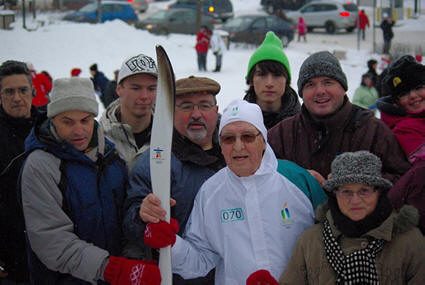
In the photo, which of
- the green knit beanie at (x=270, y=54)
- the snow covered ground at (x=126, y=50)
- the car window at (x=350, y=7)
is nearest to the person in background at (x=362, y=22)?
the snow covered ground at (x=126, y=50)

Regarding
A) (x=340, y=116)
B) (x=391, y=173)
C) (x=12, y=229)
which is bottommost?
(x=12, y=229)

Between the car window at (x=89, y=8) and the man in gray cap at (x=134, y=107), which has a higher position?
the car window at (x=89, y=8)

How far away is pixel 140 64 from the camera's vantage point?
385 cm

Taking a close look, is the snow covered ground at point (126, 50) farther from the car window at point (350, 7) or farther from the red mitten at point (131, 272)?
the red mitten at point (131, 272)

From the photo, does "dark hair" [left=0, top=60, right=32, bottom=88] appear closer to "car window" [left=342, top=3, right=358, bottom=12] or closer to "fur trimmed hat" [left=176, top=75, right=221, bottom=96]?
"fur trimmed hat" [left=176, top=75, right=221, bottom=96]

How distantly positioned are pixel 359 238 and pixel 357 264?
126 mm

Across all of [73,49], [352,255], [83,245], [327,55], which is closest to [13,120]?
[83,245]

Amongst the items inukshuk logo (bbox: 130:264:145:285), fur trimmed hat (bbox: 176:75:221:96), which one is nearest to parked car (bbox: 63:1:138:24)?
fur trimmed hat (bbox: 176:75:221:96)

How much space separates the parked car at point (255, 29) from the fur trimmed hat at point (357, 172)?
21.9m

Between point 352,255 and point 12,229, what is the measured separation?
2.19 m

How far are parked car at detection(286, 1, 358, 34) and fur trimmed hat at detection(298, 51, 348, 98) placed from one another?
2732cm

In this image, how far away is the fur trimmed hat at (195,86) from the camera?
332cm

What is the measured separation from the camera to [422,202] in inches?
111

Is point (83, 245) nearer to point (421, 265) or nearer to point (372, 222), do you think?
point (372, 222)
